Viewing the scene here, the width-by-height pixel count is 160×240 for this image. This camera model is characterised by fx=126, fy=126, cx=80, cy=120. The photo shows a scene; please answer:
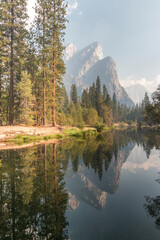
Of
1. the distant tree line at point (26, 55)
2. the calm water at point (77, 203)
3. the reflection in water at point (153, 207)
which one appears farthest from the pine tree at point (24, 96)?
the reflection in water at point (153, 207)

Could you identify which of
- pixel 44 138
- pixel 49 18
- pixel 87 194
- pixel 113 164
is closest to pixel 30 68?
pixel 49 18

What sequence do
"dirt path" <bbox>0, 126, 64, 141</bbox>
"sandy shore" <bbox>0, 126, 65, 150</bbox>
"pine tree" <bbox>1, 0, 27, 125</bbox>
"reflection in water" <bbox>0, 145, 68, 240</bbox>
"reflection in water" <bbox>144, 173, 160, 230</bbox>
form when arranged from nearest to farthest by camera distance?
1. "reflection in water" <bbox>0, 145, 68, 240</bbox>
2. "reflection in water" <bbox>144, 173, 160, 230</bbox>
3. "sandy shore" <bbox>0, 126, 65, 150</bbox>
4. "dirt path" <bbox>0, 126, 64, 141</bbox>
5. "pine tree" <bbox>1, 0, 27, 125</bbox>

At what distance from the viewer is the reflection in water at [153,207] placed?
3.92 meters

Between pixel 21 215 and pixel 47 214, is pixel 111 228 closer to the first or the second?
pixel 47 214

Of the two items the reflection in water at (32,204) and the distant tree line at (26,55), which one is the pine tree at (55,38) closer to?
the distant tree line at (26,55)

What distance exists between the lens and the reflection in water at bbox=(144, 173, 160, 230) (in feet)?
12.9

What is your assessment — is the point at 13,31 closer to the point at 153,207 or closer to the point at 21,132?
the point at 21,132

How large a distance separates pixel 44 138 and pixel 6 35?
21357 mm

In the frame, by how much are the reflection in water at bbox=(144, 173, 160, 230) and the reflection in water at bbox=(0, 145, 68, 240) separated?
9.12ft

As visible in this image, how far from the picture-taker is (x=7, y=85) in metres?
29.0

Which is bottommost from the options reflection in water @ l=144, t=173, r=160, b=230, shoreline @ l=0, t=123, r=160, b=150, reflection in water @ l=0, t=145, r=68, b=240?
reflection in water @ l=144, t=173, r=160, b=230

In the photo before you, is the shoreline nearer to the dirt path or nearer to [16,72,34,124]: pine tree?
the dirt path

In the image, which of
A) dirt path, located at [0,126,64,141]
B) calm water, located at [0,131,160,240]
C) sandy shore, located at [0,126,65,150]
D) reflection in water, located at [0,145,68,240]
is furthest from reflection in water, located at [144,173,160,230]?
dirt path, located at [0,126,64,141]

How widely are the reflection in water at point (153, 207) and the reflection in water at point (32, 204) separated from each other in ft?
9.12
